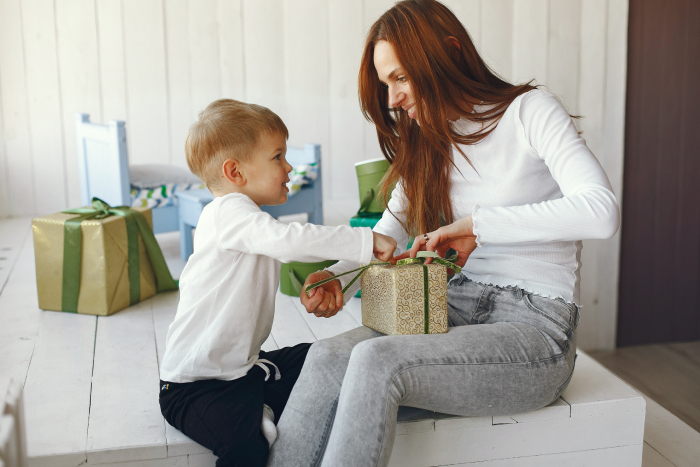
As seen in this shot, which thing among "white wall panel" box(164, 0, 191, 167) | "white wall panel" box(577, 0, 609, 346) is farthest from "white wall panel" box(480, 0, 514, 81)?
"white wall panel" box(164, 0, 191, 167)

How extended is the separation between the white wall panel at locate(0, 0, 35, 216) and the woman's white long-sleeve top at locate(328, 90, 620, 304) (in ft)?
8.90

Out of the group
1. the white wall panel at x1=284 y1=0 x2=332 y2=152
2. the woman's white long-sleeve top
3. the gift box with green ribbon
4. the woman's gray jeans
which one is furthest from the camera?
the white wall panel at x1=284 y1=0 x2=332 y2=152

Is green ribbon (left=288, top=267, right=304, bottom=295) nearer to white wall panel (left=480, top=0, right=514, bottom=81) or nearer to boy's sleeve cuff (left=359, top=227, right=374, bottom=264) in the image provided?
boy's sleeve cuff (left=359, top=227, right=374, bottom=264)

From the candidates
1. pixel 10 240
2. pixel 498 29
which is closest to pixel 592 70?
pixel 498 29

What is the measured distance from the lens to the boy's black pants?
1.11 meters

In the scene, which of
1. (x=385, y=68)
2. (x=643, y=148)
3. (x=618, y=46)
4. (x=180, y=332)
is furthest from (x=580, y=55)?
(x=180, y=332)

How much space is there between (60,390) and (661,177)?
10.7 feet

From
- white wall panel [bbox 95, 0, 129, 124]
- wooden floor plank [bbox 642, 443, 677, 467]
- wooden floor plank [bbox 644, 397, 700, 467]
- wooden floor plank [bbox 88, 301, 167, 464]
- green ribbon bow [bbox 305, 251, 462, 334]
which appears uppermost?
white wall panel [bbox 95, 0, 129, 124]

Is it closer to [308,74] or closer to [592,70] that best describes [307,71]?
[308,74]

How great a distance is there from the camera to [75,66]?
343 centimetres

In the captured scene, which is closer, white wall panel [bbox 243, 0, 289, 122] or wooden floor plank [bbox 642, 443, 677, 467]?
wooden floor plank [bbox 642, 443, 677, 467]

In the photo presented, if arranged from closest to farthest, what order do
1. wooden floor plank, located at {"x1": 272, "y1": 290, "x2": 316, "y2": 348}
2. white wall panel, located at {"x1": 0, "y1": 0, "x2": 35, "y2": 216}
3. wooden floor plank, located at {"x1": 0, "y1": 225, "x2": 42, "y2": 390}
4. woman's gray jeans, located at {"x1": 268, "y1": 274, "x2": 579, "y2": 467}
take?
woman's gray jeans, located at {"x1": 268, "y1": 274, "x2": 579, "y2": 467}, wooden floor plank, located at {"x1": 0, "y1": 225, "x2": 42, "y2": 390}, wooden floor plank, located at {"x1": 272, "y1": 290, "x2": 316, "y2": 348}, white wall panel, located at {"x1": 0, "y1": 0, "x2": 35, "y2": 216}

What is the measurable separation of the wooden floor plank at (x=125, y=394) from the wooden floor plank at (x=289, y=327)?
0.34 meters

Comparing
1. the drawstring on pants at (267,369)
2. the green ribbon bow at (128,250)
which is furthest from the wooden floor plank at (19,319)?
the drawstring on pants at (267,369)
